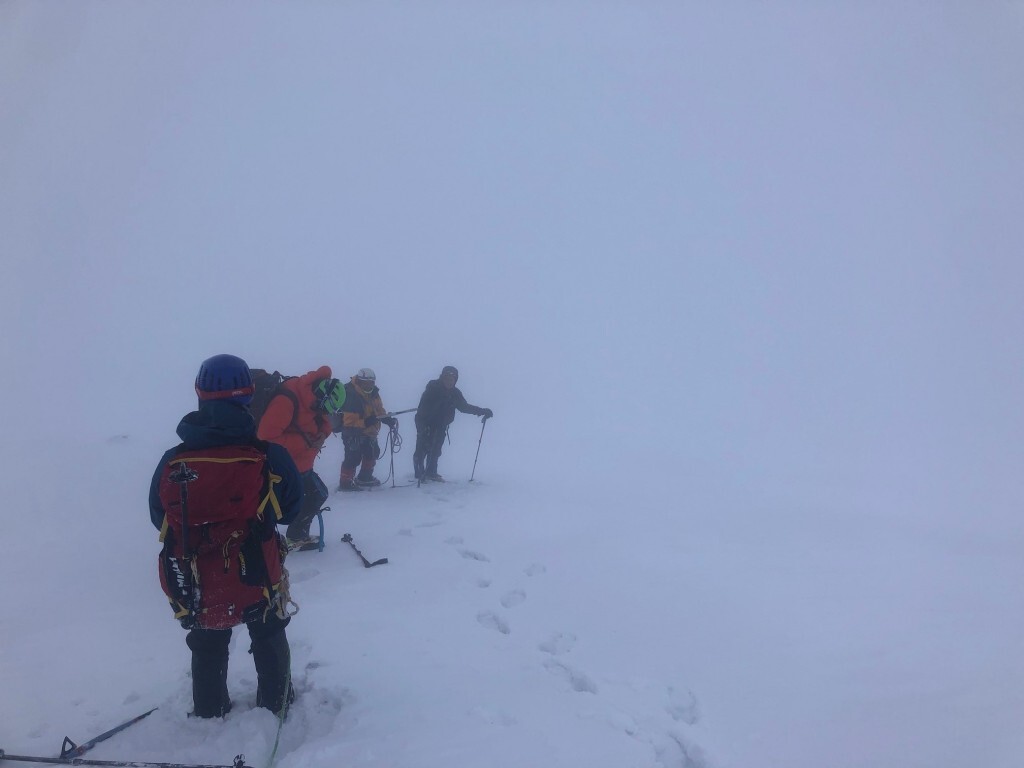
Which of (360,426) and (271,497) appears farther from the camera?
(360,426)

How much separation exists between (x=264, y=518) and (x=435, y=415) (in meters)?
7.19

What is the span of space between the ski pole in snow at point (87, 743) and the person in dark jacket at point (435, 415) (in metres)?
6.98

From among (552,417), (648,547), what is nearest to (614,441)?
(552,417)

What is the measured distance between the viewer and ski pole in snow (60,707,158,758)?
2.86 m

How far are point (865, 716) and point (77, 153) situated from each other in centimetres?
19764

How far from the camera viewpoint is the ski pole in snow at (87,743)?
9.37 ft

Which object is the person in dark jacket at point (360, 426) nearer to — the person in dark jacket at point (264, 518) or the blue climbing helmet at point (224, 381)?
the person in dark jacket at point (264, 518)

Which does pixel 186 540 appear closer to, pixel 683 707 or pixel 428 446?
pixel 683 707

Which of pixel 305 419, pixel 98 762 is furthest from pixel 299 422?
pixel 98 762

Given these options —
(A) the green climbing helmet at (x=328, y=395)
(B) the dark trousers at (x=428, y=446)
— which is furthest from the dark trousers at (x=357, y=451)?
(A) the green climbing helmet at (x=328, y=395)

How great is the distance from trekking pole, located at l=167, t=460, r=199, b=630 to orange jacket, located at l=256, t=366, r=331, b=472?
2.60 metres

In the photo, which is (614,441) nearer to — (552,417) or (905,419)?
(552,417)

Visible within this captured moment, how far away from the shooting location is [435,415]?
10141 mm

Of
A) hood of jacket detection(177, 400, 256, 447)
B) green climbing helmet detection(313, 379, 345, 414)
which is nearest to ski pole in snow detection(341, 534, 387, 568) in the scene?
green climbing helmet detection(313, 379, 345, 414)
